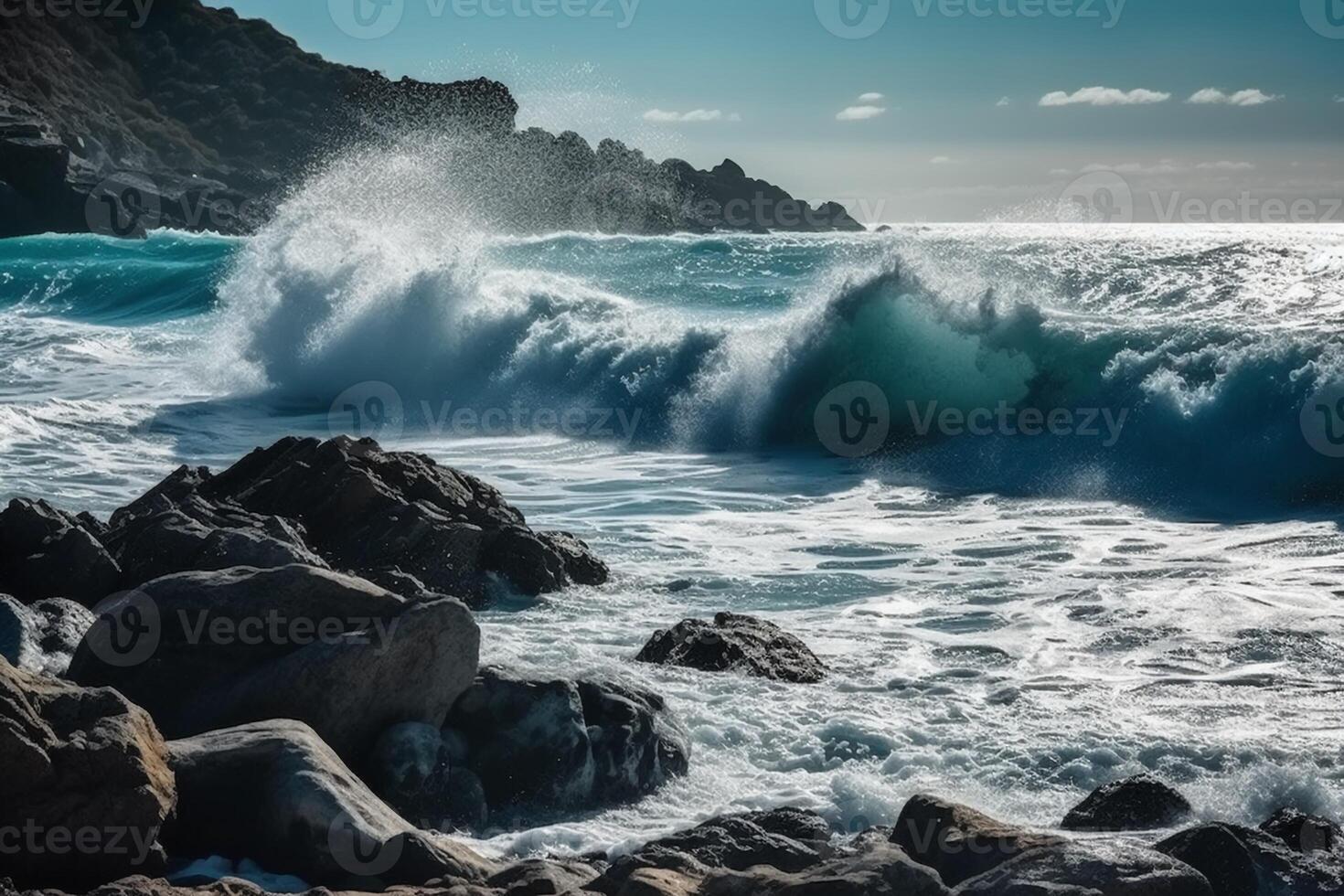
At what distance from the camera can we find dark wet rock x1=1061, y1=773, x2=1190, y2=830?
582cm

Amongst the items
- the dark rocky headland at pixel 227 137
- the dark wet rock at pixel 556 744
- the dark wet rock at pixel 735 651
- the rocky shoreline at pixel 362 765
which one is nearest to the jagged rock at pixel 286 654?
the rocky shoreline at pixel 362 765

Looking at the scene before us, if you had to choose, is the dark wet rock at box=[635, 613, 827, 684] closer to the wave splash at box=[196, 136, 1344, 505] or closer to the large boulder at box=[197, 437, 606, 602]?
the large boulder at box=[197, 437, 606, 602]

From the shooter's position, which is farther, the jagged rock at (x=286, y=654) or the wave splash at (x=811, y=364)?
the wave splash at (x=811, y=364)

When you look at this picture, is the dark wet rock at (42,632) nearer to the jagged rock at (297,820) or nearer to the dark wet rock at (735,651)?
the jagged rock at (297,820)

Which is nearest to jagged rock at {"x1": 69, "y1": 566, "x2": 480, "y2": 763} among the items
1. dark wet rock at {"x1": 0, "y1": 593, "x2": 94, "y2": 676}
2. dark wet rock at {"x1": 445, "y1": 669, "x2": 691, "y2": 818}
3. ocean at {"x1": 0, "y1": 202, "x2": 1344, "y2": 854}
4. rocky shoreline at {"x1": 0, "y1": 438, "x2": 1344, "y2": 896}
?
rocky shoreline at {"x1": 0, "y1": 438, "x2": 1344, "y2": 896}

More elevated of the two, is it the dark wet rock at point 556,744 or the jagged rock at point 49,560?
the jagged rock at point 49,560

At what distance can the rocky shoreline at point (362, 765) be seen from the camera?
4551mm

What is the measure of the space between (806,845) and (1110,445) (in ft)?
34.0

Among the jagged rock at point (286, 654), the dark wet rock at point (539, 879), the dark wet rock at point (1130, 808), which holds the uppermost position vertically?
the jagged rock at point (286, 654)

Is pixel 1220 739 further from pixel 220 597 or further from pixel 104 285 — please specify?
pixel 104 285

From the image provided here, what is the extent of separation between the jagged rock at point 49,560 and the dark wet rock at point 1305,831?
19.0 ft

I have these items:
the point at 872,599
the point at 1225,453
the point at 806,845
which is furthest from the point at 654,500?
the point at 806,845

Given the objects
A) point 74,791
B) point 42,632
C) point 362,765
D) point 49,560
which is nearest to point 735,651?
point 362,765

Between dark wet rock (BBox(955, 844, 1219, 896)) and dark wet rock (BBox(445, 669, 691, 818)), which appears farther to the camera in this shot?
dark wet rock (BBox(445, 669, 691, 818))
